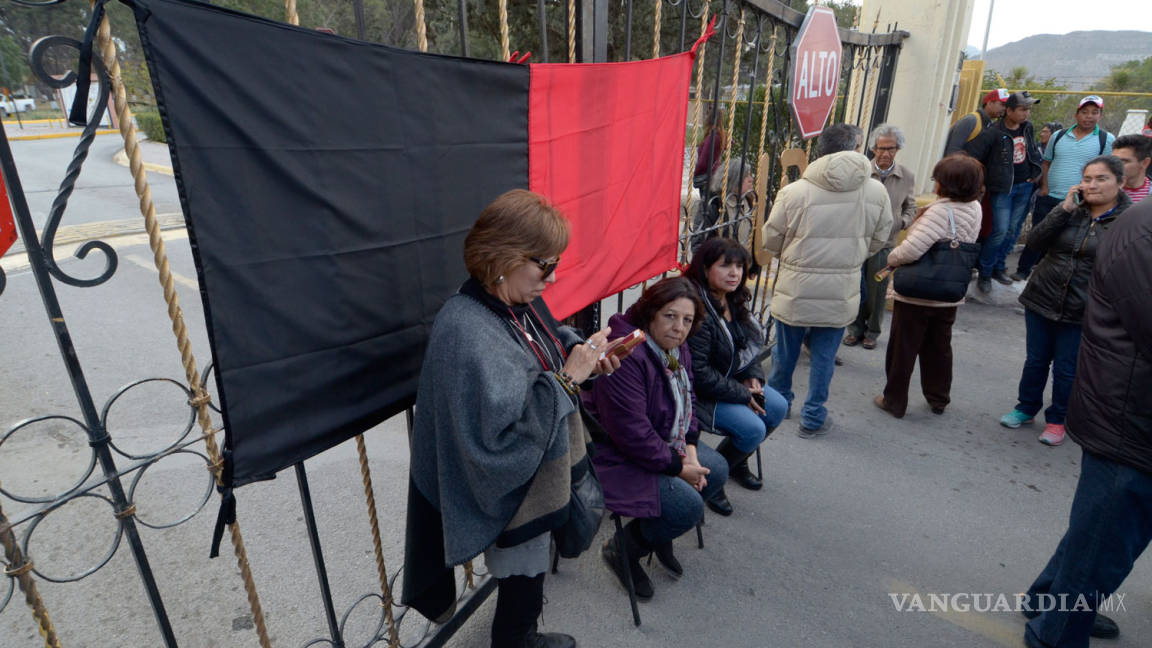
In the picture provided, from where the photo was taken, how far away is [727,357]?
3.02m

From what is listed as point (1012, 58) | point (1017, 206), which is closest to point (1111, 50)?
point (1012, 58)

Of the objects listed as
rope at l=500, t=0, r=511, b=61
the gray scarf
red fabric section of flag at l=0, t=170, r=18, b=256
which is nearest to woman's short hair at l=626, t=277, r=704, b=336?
the gray scarf

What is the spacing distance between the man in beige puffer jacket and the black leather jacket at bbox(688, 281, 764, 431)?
81 cm

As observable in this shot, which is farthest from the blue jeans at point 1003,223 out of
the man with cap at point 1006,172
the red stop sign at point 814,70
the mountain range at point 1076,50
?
the mountain range at point 1076,50

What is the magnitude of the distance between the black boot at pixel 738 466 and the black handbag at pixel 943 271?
1.50 meters

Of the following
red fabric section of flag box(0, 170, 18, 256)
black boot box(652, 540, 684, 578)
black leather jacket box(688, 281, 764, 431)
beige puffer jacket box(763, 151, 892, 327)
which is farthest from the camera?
beige puffer jacket box(763, 151, 892, 327)

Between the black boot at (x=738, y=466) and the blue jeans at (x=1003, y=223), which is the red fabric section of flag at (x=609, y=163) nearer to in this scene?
the black boot at (x=738, y=466)

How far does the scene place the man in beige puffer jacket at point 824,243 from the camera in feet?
11.3

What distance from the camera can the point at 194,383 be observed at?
53.0 inches

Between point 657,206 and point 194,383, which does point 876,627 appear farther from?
point 194,383

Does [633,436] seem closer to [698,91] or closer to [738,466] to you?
[738,466]

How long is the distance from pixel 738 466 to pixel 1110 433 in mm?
1629

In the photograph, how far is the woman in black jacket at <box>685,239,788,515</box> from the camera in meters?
2.94

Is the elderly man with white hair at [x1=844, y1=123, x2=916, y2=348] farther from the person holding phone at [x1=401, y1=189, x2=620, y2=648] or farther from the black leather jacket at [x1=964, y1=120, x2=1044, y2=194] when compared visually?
the person holding phone at [x1=401, y1=189, x2=620, y2=648]
